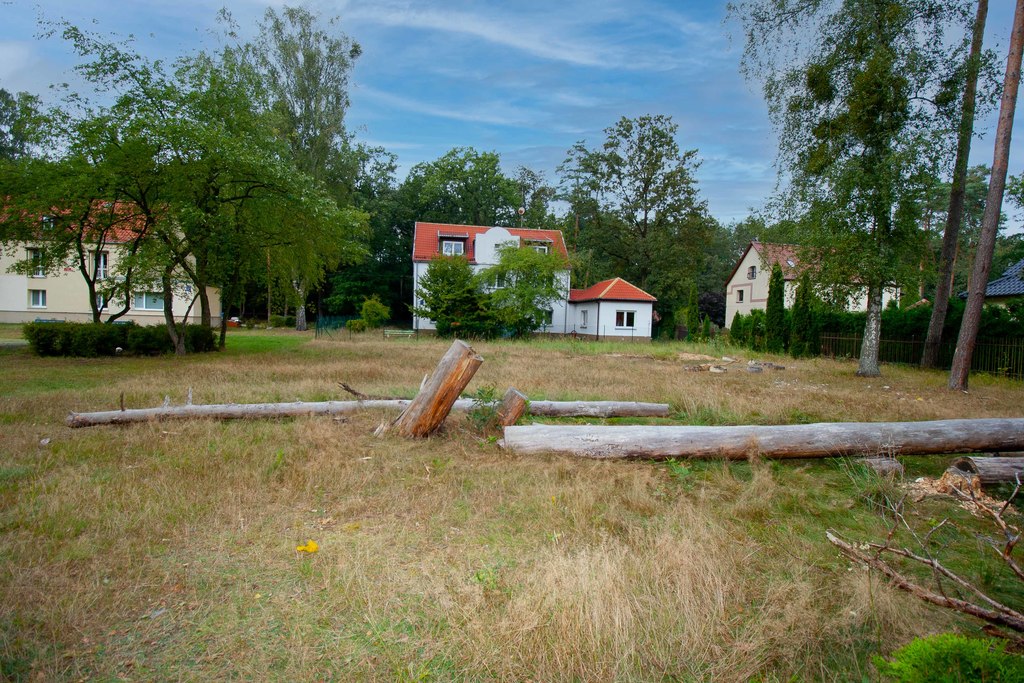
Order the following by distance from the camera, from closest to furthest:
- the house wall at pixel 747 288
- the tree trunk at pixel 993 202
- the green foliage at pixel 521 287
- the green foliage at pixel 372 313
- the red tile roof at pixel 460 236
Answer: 1. the tree trunk at pixel 993 202
2. the green foliage at pixel 521 287
3. the green foliage at pixel 372 313
4. the red tile roof at pixel 460 236
5. the house wall at pixel 747 288

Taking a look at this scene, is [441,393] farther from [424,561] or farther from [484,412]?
[424,561]

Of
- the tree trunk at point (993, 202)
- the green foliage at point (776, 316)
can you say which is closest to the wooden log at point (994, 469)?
the tree trunk at point (993, 202)

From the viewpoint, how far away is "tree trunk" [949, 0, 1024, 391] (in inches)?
451

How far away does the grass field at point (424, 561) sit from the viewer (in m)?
2.74

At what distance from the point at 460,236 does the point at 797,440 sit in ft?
108

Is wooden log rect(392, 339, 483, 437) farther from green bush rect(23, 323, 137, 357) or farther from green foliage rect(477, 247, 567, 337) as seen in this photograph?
green foliage rect(477, 247, 567, 337)

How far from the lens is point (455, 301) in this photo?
103 ft

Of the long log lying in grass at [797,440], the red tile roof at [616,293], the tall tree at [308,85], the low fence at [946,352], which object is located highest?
the tall tree at [308,85]

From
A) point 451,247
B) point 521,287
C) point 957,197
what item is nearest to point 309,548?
point 957,197

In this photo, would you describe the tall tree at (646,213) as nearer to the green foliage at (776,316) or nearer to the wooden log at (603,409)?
the green foliage at (776,316)

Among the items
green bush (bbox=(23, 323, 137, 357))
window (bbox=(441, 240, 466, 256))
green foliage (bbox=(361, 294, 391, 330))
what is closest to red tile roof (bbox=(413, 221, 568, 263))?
window (bbox=(441, 240, 466, 256))

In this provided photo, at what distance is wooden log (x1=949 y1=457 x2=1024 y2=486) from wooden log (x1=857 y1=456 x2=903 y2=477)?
1.59 feet

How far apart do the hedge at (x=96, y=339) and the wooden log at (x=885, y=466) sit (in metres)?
19.2

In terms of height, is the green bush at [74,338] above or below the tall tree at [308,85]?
below
